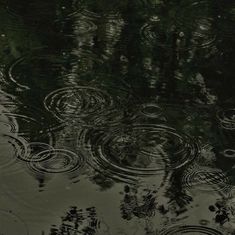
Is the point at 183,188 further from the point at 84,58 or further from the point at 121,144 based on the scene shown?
the point at 84,58

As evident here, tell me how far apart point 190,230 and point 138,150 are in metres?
0.68

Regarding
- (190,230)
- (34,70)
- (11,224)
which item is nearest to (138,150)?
(190,230)

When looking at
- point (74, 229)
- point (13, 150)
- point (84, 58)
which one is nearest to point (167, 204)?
point (74, 229)

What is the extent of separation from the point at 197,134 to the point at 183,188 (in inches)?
20.2

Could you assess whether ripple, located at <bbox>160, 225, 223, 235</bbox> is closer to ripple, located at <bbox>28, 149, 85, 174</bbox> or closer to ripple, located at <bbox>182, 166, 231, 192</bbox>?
ripple, located at <bbox>182, 166, 231, 192</bbox>

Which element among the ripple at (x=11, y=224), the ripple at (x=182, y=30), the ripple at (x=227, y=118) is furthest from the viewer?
the ripple at (x=182, y=30)

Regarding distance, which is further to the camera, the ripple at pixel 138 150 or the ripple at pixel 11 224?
the ripple at pixel 138 150

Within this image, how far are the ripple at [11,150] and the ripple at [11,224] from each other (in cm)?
36

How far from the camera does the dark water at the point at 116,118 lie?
280 cm

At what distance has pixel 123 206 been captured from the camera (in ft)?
9.30

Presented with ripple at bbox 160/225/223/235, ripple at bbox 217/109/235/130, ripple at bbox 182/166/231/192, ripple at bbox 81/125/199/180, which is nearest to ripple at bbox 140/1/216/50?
ripple at bbox 217/109/235/130

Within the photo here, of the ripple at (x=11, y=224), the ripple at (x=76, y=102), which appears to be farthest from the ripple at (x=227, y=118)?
the ripple at (x=11, y=224)

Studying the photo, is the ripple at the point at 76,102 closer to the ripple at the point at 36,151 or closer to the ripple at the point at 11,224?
the ripple at the point at 36,151

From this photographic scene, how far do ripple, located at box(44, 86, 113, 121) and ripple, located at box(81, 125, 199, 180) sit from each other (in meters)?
0.23
